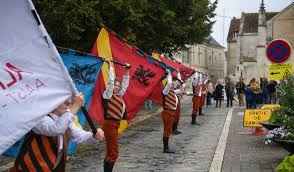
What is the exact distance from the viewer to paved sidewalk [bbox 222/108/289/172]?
35.5ft

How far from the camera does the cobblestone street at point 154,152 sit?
11.1m

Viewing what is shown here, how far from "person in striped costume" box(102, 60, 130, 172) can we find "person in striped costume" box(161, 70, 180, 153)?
319 cm

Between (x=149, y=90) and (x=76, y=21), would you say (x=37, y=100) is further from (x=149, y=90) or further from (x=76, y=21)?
(x=76, y=21)

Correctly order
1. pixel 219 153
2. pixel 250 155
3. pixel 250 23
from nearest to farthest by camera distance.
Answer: pixel 250 155
pixel 219 153
pixel 250 23

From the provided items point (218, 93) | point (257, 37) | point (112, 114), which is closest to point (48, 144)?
point (112, 114)

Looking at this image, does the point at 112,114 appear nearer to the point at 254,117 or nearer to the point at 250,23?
the point at 254,117

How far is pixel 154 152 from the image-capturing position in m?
13.2

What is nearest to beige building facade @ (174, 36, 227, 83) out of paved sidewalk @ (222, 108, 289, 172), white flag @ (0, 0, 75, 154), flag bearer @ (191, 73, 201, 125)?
flag bearer @ (191, 73, 201, 125)

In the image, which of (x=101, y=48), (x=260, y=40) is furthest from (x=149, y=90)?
(x=260, y=40)

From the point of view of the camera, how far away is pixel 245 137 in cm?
1641

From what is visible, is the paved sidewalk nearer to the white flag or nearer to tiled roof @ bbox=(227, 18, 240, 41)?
the white flag

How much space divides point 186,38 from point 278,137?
54.8 feet

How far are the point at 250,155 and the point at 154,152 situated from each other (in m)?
2.24

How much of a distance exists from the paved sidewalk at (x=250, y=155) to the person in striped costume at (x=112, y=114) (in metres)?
2.40
